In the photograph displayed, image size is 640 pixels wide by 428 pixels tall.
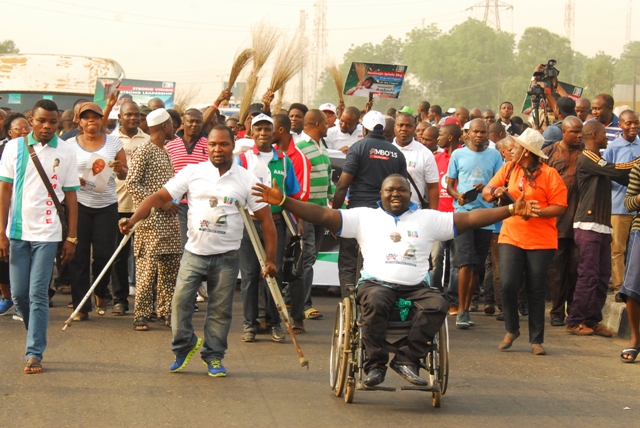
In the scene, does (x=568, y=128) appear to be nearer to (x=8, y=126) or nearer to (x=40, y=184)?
(x=40, y=184)

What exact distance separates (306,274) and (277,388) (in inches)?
120

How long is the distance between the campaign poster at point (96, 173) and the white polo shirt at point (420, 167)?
3082 mm

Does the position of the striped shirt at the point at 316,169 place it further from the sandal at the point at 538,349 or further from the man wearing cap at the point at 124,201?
the sandal at the point at 538,349

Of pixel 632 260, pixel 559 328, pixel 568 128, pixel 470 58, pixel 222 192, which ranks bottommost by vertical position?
pixel 559 328

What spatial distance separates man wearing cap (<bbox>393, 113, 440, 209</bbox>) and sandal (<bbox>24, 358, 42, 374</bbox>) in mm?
4508

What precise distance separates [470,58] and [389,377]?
124 m

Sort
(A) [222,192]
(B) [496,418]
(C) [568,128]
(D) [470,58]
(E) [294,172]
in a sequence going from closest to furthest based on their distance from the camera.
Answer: (B) [496,418] → (A) [222,192] → (E) [294,172] → (C) [568,128] → (D) [470,58]

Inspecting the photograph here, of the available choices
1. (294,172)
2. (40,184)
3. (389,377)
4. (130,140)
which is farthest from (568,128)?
(40,184)

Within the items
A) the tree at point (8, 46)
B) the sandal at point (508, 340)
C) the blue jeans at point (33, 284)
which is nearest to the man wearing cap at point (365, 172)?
the sandal at point (508, 340)

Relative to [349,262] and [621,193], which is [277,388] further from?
[621,193]

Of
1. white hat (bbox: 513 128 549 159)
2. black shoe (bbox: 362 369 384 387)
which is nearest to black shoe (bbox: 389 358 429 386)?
black shoe (bbox: 362 369 384 387)

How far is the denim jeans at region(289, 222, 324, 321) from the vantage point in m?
9.73

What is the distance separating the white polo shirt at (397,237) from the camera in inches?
281

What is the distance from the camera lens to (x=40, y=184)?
8.05 meters
